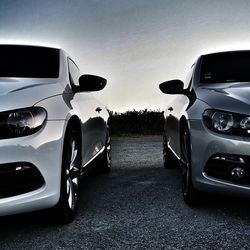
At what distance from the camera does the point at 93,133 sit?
17.7 feet

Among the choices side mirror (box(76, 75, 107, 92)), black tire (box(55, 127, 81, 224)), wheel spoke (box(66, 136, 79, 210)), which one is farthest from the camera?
side mirror (box(76, 75, 107, 92))

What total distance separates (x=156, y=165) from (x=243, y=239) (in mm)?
4224

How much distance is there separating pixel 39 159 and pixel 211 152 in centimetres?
145

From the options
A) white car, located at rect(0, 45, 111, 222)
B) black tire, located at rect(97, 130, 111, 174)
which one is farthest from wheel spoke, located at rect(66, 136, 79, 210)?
black tire, located at rect(97, 130, 111, 174)

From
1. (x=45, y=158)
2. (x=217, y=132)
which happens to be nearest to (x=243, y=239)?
(x=217, y=132)

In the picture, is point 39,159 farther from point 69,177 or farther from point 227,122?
point 227,122

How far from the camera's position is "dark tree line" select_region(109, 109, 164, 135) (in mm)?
22125

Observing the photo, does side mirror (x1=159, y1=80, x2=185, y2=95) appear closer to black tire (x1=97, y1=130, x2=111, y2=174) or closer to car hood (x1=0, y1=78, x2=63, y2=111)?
car hood (x1=0, y1=78, x2=63, y2=111)

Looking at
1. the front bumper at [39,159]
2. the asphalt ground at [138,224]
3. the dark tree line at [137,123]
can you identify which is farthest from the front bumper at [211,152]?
the dark tree line at [137,123]

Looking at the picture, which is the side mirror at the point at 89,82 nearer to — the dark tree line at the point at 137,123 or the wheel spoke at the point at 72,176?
the wheel spoke at the point at 72,176

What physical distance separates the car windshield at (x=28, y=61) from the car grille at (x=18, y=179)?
136cm

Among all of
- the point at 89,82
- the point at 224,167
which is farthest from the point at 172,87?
the point at 224,167

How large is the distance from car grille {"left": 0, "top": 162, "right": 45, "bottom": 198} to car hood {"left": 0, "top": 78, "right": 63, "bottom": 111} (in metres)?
0.42

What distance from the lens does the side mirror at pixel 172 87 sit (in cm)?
509
